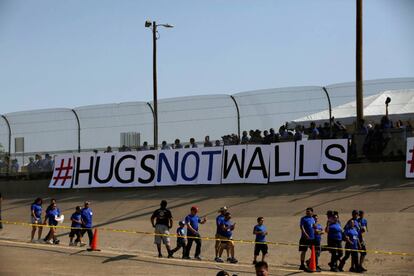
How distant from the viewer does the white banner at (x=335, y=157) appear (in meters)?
22.8

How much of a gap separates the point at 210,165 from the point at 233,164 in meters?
0.91

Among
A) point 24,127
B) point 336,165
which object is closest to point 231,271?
point 336,165

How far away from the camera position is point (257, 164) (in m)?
24.2

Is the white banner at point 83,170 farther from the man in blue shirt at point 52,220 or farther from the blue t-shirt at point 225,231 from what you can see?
the blue t-shirt at point 225,231

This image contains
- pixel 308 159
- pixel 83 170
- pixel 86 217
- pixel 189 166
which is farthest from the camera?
pixel 83 170

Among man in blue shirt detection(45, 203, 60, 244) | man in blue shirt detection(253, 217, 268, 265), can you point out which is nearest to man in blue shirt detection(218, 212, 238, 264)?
man in blue shirt detection(253, 217, 268, 265)

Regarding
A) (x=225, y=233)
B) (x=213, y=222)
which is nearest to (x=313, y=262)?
(x=225, y=233)

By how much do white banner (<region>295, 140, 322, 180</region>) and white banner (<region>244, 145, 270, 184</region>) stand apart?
3.55 feet

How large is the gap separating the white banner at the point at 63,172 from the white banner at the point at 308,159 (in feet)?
30.4

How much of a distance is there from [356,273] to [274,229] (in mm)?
4025

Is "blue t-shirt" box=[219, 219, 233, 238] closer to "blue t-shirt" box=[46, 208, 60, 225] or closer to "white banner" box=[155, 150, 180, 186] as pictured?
"blue t-shirt" box=[46, 208, 60, 225]

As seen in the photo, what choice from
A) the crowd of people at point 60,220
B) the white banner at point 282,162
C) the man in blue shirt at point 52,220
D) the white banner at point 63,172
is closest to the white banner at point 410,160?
the white banner at point 282,162

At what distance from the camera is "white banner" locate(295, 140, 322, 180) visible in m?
23.0

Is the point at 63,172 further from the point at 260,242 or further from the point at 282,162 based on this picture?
the point at 260,242
